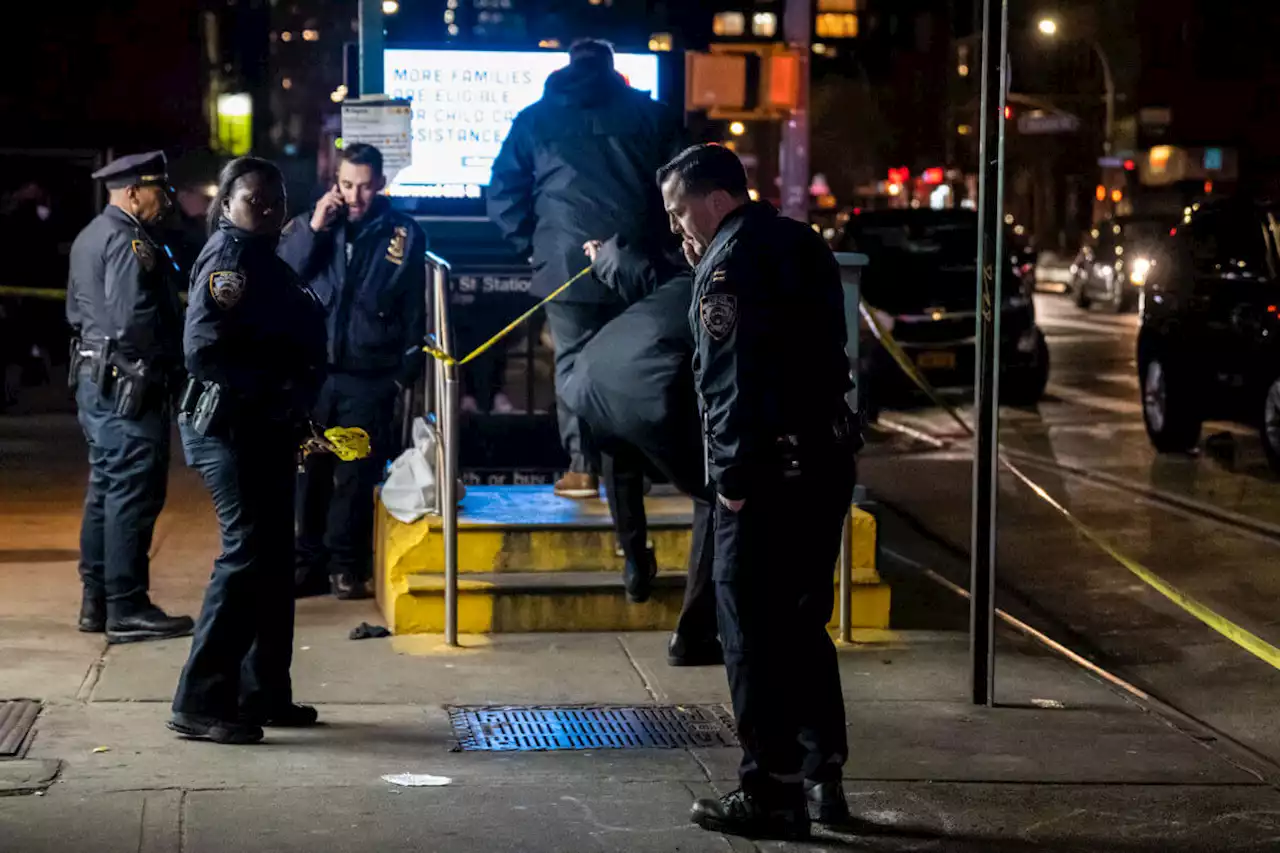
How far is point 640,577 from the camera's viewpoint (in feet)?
25.4

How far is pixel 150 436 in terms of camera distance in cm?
768

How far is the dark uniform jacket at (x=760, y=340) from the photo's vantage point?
16.5 feet

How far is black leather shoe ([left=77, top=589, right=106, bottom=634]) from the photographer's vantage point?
25.9 ft

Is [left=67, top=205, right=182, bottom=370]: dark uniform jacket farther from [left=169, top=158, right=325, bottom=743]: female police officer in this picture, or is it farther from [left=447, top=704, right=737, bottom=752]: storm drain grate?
[left=447, top=704, right=737, bottom=752]: storm drain grate

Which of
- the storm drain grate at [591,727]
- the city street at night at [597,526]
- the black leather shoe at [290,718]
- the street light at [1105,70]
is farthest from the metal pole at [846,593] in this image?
the street light at [1105,70]

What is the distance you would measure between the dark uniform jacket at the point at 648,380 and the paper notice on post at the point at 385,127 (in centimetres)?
266

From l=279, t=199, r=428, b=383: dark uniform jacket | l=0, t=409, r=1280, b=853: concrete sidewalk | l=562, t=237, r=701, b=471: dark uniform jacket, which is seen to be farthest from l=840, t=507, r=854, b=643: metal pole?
l=279, t=199, r=428, b=383: dark uniform jacket

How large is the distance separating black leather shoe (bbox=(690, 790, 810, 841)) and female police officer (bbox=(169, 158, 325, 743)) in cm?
170

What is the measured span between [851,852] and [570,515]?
348 centimetres

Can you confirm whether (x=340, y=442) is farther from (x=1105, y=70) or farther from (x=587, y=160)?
(x=1105, y=70)

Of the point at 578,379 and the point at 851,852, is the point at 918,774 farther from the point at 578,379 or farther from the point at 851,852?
the point at 578,379

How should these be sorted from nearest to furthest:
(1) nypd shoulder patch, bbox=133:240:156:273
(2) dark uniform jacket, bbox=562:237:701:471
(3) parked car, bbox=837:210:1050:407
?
(2) dark uniform jacket, bbox=562:237:701:471, (1) nypd shoulder patch, bbox=133:240:156:273, (3) parked car, bbox=837:210:1050:407

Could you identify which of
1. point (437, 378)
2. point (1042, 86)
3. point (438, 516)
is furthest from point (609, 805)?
point (1042, 86)

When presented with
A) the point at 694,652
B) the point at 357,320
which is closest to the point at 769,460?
the point at 694,652
